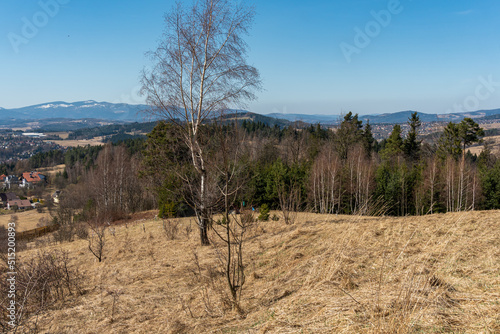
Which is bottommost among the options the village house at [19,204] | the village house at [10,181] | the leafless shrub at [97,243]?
the village house at [19,204]

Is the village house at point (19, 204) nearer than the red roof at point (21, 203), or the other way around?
the village house at point (19, 204)

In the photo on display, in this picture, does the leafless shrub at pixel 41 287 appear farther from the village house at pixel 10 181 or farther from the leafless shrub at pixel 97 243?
the village house at pixel 10 181

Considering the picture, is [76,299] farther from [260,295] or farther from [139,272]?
[260,295]

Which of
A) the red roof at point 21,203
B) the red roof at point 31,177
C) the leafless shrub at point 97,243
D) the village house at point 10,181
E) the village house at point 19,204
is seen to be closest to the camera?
the leafless shrub at point 97,243

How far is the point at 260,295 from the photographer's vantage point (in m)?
4.75

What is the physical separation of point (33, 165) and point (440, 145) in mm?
113353

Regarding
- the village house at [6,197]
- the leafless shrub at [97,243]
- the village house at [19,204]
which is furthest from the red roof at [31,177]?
the leafless shrub at [97,243]

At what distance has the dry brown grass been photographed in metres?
3.00

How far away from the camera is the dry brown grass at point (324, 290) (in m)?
3.00

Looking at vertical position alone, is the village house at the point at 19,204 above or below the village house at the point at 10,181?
below

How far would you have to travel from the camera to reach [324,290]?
4.05m

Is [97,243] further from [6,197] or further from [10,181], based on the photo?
[10,181]

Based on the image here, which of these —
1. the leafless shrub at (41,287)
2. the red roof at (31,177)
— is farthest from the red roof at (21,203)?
the leafless shrub at (41,287)

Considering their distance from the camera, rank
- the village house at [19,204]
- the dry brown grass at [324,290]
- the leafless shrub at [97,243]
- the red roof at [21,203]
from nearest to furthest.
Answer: the dry brown grass at [324,290] → the leafless shrub at [97,243] → the village house at [19,204] → the red roof at [21,203]
